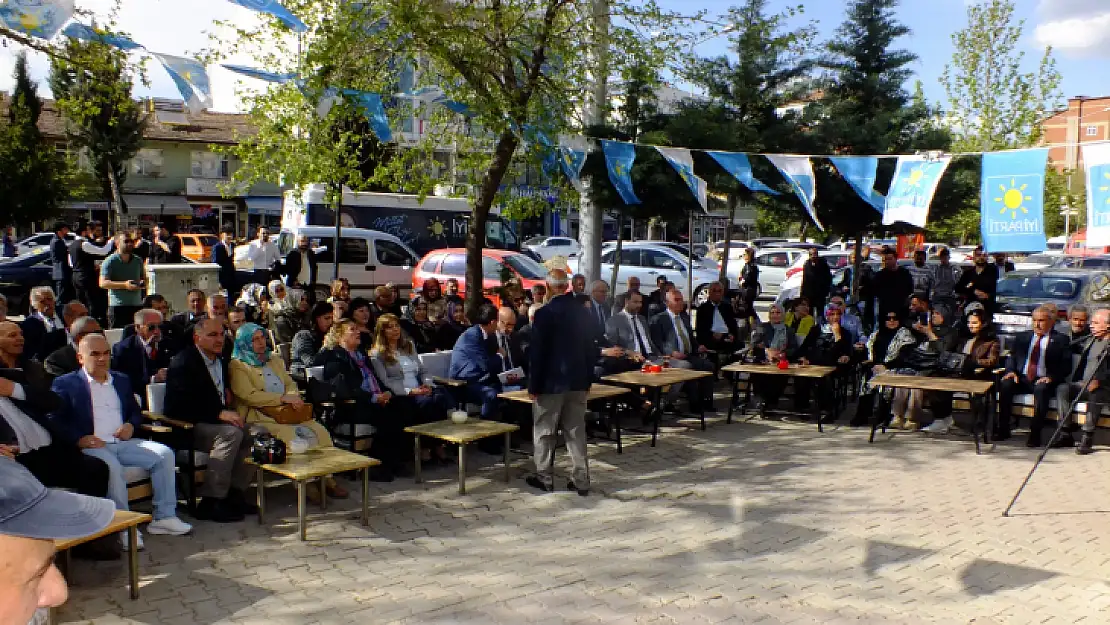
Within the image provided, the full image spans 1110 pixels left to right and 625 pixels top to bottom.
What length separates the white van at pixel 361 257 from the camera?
2009 cm

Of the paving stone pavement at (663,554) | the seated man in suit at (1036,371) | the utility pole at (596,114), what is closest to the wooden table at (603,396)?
the paving stone pavement at (663,554)

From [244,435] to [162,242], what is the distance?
10.8 meters

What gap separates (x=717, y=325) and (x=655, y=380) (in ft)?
9.89

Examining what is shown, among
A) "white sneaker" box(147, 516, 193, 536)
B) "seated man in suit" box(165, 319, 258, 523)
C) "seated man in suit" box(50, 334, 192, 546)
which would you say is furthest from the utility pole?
"white sneaker" box(147, 516, 193, 536)

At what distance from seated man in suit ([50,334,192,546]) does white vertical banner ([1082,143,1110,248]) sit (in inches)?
343

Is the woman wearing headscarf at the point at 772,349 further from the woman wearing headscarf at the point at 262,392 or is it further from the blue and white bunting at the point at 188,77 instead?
the blue and white bunting at the point at 188,77

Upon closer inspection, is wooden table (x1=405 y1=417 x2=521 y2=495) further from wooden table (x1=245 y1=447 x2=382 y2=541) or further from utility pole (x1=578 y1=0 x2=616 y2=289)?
utility pole (x1=578 y1=0 x2=616 y2=289)

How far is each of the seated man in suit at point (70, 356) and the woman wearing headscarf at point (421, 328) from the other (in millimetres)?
3620

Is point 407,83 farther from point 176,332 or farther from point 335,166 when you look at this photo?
point 176,332

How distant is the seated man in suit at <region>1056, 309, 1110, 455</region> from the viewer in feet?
27.9

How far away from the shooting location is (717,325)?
38.5 ft

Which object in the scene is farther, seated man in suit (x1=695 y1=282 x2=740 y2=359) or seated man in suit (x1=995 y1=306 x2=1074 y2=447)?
seated man in suit (x1=695 y1=282 x2=740 y2=359)

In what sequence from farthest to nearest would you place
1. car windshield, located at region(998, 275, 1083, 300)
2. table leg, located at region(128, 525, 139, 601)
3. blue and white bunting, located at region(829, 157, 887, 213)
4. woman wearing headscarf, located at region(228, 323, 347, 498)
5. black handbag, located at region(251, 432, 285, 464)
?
car windshield, located at region(998, 275, 1083, 300) → blue and white bunting, located at region(829, 157, 887, 213) → woman wearing headscarf, located at region(228, 323, 347, 498) → black handbag, located at region(251, 432, 285, 464) → table leg, located at region(128, 525, 139, 601)

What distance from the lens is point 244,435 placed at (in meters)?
6.40
